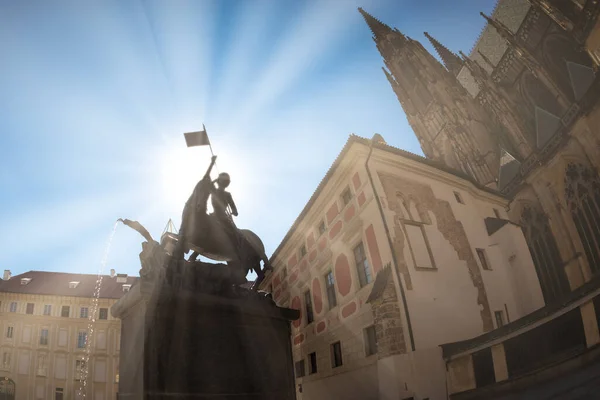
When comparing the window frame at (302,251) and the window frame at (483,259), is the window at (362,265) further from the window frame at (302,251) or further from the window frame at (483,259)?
the window frame at (483,259)

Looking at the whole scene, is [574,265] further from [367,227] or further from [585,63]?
[367,227]

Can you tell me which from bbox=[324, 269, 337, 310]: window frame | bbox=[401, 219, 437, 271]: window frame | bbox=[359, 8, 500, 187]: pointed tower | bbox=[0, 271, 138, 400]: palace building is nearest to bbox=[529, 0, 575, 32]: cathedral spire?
bbox=[359, 8, 500, 187]: pointed tower

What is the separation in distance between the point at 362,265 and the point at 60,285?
37.9 m

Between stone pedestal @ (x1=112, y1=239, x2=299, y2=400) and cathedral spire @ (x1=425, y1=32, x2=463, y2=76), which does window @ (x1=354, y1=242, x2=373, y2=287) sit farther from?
cathedral spire @ (x1=425, y1=32, x2=463, y2=76)

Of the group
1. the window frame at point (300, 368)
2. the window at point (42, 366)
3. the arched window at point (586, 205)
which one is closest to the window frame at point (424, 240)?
the window frame at point (300, 368)

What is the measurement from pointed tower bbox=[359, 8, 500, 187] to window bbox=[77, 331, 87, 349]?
134ft

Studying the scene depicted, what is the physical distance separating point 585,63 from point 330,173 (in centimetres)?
2576

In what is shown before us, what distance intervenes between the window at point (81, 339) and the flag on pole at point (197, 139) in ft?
129

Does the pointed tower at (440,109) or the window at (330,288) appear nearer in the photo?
the window at (330,288)

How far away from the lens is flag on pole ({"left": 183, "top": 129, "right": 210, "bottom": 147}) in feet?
14.4

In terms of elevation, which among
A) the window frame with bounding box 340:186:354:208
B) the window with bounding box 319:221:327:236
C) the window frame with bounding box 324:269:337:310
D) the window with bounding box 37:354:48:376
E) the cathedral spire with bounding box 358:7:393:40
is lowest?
the window with bounding box 37:354:48:376

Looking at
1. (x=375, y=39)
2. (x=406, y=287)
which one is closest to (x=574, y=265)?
(x=406, y=287)

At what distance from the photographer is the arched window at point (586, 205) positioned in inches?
846

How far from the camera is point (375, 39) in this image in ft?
162
